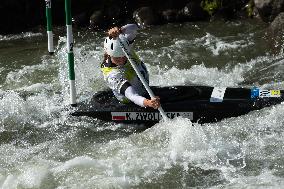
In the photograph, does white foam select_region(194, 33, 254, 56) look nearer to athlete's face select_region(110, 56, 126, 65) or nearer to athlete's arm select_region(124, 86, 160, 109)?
athlete's face select_region(110, 56, 126, 65)

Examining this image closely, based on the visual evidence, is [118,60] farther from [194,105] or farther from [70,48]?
[194,105]

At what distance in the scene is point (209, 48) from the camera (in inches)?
486

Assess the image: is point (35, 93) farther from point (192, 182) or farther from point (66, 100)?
point (192, 182)

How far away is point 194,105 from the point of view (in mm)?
7598

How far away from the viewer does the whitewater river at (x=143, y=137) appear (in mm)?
6473

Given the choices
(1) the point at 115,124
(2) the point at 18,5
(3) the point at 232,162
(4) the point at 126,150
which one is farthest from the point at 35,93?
(2) the point at 18,5

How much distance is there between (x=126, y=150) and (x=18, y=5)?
31.5ft

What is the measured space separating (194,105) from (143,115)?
78cm

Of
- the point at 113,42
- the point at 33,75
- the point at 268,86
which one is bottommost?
the point at 33,75

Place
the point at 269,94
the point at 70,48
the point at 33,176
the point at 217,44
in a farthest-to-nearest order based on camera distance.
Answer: the point at 217,44
the point at 70,48
the point at 269,94
the point at 33,176

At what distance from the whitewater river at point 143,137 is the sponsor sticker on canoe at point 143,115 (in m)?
0.16

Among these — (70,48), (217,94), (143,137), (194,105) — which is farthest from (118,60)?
(217,94)

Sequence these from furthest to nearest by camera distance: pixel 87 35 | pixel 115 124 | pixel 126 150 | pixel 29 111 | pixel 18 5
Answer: pixel 18 5, pixel 87 35, pixel 29 111, pixel 115 124, pixel 126 150

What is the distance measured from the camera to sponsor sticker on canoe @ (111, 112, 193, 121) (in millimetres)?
7609
